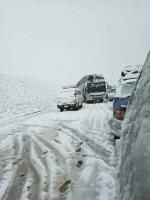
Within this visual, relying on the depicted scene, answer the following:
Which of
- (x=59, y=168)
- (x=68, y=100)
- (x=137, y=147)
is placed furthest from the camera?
(x=68, y=100)

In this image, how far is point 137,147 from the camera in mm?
1439

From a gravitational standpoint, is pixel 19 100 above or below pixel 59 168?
below

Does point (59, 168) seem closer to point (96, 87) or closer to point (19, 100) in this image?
point (96, 87)

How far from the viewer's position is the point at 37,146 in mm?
8172

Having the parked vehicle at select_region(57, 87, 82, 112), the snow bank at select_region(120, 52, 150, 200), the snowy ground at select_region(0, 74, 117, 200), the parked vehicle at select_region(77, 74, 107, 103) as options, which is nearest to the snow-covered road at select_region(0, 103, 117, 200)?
the snowy ground at select_region(0, 74, 117, 200)

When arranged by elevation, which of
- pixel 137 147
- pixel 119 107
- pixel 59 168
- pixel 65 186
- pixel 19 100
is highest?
pixel 137 147

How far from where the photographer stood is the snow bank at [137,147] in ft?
4.39

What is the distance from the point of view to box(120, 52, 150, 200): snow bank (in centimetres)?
134

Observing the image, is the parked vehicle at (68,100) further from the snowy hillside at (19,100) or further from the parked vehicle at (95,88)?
the parked vehicle at (95,88)

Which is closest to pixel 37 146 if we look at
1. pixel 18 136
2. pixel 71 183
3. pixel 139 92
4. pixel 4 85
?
pixel 18 136

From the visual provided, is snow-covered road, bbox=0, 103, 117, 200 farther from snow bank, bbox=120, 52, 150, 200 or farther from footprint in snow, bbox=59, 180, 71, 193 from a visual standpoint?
snow bank, bbox=120, 52, 150, 200

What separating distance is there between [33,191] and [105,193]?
1.16m

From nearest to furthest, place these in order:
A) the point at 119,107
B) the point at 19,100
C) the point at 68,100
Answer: the point at 119,107 → the point at 68,100 → the point at 19,100

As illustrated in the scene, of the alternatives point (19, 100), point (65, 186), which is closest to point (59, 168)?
point (65, 186)
